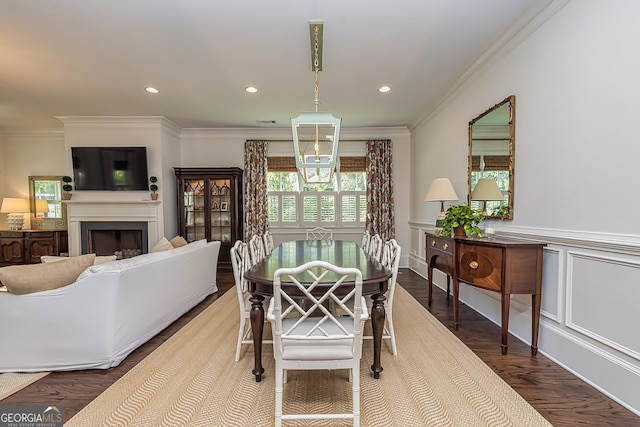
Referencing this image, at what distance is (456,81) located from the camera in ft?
12.2

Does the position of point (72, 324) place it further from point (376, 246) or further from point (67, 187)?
point (67, 187)

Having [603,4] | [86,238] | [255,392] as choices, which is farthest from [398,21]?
[86,238]

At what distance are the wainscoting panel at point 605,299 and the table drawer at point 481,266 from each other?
17.8 inches

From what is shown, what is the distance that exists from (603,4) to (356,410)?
9.52 feet

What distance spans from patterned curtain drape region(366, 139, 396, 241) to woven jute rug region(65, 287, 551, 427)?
131 inches

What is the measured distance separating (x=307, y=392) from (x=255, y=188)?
173 inches

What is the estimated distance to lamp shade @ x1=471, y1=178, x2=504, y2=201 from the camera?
2.87 meters

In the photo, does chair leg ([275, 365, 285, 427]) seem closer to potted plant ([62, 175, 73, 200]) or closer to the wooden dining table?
the wooden dining table

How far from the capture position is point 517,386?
1.96 m

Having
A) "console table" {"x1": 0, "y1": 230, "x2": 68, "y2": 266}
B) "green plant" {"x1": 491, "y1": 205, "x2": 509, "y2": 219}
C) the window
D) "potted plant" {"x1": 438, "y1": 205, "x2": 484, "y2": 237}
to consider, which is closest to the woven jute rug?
"potted plant" {"x1": 438, "y1": 205, "x2": 484, "y2": 237}

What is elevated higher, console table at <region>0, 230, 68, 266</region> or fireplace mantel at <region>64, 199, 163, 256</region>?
fireplace mantel at <region>64, 199, 163, 256</region>

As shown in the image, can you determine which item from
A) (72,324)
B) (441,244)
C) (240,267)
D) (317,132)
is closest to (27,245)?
(72,324)

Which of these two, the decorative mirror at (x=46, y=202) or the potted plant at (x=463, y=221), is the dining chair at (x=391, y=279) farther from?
the decorative mirror at (x=46, y=202)

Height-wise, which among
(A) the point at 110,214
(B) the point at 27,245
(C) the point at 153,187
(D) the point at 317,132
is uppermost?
(D) the point at 317,132
